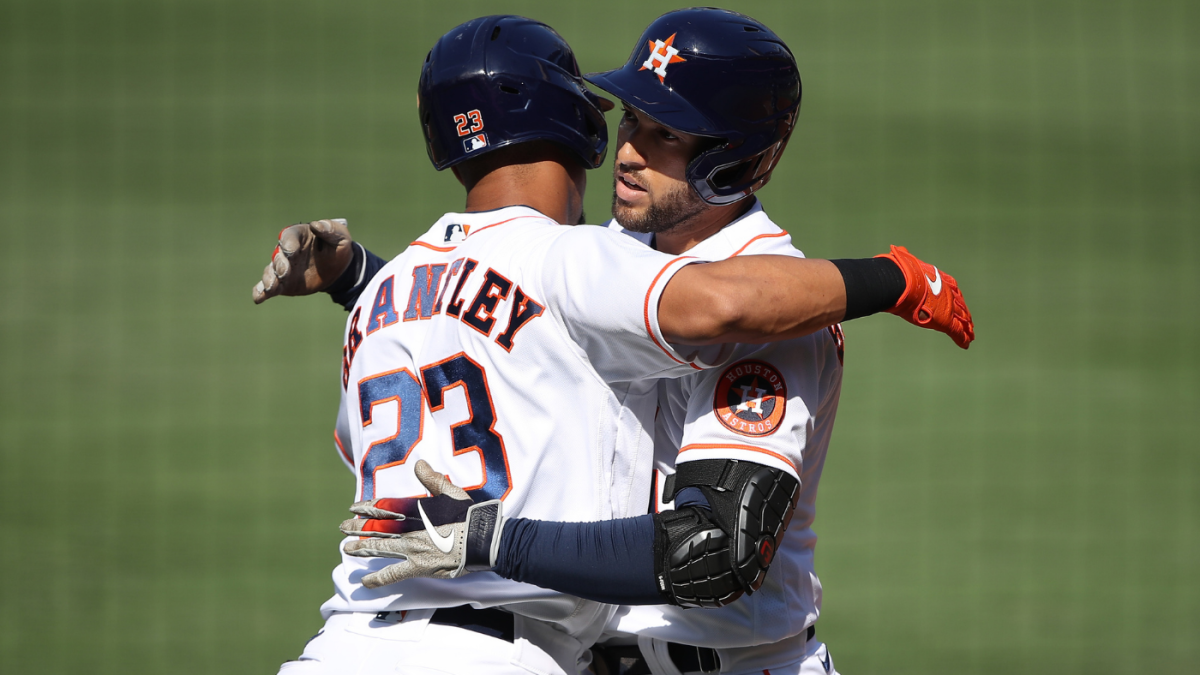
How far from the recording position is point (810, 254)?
36.5 ft

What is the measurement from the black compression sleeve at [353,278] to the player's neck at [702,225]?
1.19 m

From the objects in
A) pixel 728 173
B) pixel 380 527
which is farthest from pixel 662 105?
pixel 380 527

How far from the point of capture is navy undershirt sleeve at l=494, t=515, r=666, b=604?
7.75ft

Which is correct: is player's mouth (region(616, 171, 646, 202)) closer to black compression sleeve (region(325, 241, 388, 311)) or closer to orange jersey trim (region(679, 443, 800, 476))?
orange jersey trim (region(679, 443, 800, 476))

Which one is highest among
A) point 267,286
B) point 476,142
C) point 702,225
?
point 476,142

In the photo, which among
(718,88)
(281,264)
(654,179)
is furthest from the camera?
(281,264)

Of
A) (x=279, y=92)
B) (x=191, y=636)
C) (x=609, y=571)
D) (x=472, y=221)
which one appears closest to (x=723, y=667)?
(x=609, y=571)

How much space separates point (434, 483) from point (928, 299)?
1158 millimetres

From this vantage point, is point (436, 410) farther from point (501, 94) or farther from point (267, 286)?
point (267, 286)

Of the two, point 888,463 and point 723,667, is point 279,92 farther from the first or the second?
point 723,667

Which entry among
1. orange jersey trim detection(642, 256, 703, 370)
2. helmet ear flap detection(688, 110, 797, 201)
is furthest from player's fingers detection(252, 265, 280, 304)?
orange jersey trim detection(642, 256, 703, 370)

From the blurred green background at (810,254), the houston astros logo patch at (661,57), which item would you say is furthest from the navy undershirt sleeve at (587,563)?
the blurred green background at (810,254)

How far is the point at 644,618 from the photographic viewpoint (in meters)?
2.81

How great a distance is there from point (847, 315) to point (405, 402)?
102cm
